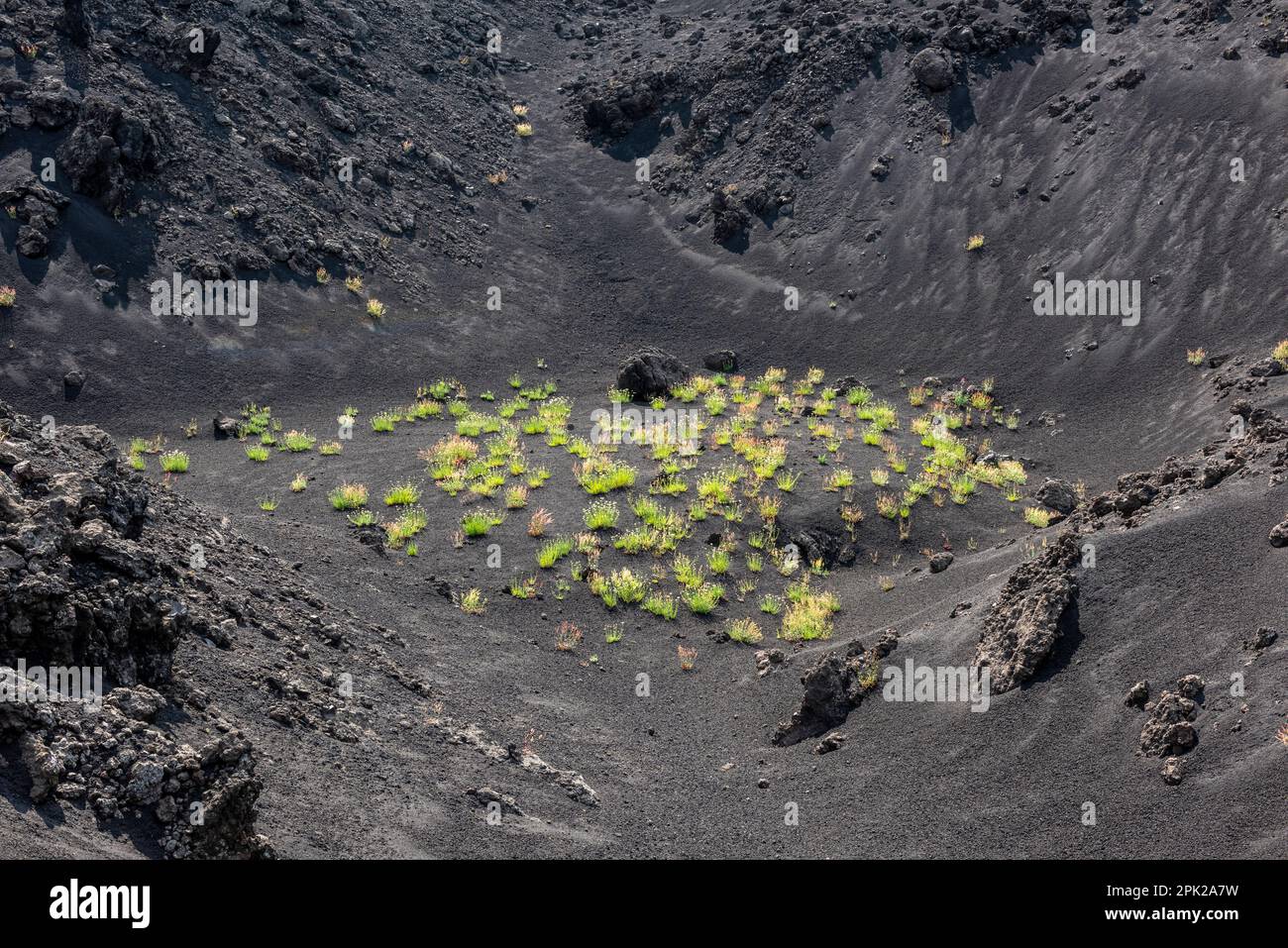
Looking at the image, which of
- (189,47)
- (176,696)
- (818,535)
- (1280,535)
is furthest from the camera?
(189,47)

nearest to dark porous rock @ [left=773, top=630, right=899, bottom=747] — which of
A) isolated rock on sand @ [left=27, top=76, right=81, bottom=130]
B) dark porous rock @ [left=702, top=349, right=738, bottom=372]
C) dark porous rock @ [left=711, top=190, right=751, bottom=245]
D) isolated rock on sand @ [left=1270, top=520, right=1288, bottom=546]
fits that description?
isolated rock on sand @ [left=1270, top=520, right=1288, bottom=546]

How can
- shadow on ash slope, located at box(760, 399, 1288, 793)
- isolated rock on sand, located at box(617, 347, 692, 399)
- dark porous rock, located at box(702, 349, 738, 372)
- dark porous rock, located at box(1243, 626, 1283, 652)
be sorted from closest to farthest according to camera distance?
1. shadow on ash slope, located at box(760, 399, 1288, 793)
2. dark porous rock, located at box(1243, 626, 1283, 652)
3. isolated rock on sand, located at box(617, 347, 692, 399)
4. dark porous rock, located at box(702, 349, 738, 372)

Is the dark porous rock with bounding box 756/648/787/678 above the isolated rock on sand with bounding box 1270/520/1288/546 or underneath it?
underneath

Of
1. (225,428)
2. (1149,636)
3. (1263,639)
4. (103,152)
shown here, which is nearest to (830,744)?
(1149,636)

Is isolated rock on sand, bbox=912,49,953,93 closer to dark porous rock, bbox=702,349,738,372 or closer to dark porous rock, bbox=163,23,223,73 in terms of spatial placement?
dark porous rock, bbox=702,349,738,372

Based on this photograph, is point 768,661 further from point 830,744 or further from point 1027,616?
point 1027,616
